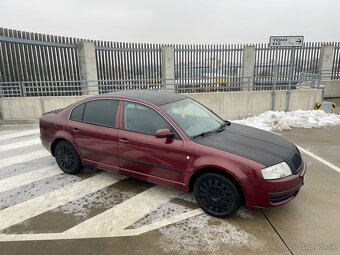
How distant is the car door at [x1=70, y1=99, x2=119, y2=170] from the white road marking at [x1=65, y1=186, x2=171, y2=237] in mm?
673

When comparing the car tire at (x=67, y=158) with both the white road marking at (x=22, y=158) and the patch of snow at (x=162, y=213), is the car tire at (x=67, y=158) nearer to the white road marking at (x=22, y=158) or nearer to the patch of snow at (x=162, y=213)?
the white road marking at (x=22, y=158)

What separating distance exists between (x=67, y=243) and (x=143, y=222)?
0.91 metres

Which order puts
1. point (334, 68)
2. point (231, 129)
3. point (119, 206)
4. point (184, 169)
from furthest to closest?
point (334, 68) → point (231, 129) → point (119, 206) → point (184, 169)

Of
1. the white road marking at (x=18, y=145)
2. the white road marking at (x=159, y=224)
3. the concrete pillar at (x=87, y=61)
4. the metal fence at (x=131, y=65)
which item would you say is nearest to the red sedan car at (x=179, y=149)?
the white road marking at (x=159, y=224)

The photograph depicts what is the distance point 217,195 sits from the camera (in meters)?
3.34

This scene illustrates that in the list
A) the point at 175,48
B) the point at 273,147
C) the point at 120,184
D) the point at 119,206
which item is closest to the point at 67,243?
the point at 119,206

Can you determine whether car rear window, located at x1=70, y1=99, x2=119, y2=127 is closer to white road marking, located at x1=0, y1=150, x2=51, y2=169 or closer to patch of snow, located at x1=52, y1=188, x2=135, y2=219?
patch of snow, located at x1=52, y1=188, x2=135, y2=219

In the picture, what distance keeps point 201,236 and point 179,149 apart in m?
1.09

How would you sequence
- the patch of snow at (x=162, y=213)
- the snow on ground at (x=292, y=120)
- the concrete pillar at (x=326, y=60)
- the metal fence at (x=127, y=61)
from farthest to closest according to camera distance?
the concrete pillar at (x=326, y=60)
the metal fence at (x=127, y=61)
the snow on ground at (x=292, y=120)
the patch of snow at (x=162, y=213)

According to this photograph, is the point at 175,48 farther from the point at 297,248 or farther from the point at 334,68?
the point at 297,248

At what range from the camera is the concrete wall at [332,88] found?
14008 millimetres

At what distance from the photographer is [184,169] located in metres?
3.50

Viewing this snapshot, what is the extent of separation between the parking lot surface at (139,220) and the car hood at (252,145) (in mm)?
818

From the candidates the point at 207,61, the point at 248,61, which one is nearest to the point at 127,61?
the point at 207,61
